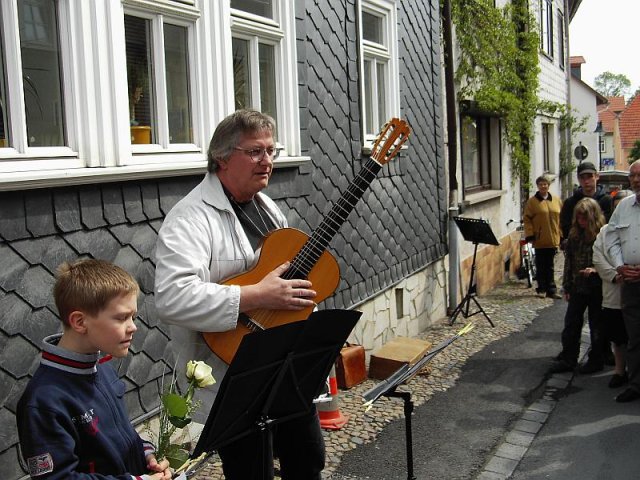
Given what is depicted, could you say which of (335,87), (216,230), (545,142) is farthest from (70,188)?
(545,142)

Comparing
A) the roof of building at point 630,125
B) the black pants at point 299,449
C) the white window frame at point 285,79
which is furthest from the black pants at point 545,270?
the roof of building at point 630,125

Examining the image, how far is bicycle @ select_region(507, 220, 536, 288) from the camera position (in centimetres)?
1258

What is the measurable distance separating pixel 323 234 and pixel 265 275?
0.30 m

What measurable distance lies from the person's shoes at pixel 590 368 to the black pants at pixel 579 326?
0.9 inches

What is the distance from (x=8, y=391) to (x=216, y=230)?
1423mm

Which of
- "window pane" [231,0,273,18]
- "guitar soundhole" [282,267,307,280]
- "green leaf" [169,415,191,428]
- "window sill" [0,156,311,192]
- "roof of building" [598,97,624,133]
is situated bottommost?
"green leaf" [169,415,191,428]

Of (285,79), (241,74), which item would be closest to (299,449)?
(241,74)

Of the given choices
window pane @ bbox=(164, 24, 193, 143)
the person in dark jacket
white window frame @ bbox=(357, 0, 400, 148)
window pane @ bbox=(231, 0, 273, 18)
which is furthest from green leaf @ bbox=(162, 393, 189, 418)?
the person in dark jacket

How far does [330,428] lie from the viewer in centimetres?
540

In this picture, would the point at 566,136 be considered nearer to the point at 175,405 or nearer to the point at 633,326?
the point at 633,326

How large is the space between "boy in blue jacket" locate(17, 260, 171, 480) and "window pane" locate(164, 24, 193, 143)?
8.59 ft

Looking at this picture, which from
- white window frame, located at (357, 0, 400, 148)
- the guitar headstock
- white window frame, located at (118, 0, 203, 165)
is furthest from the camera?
white window frame, located at (357, 0, 400, 148)

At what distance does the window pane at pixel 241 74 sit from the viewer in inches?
220

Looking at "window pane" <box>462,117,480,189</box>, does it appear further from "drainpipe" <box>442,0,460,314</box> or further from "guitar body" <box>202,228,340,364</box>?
"guitar body" <box>202,228,340,364</box>
